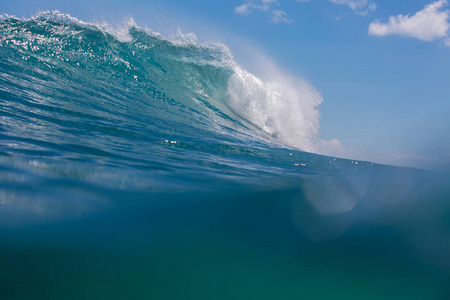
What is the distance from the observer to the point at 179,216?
2.74 meters

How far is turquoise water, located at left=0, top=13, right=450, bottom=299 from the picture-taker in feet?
6.23

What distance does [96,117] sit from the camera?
559cm

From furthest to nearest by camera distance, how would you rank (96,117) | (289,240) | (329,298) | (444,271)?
(96,117), (289,240), (444,271), (329,298)

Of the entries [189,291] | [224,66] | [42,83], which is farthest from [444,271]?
[224,66]

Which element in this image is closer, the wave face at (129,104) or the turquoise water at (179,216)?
the turquoise water at (179,216)

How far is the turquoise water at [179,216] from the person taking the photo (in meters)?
1.90

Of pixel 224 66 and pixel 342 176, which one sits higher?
pixel 224 66

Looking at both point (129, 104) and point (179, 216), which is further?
point (129, 104)

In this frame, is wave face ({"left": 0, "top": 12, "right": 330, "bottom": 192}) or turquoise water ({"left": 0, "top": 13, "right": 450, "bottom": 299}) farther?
wave face ({"left": 0, "top": 12, "right": 330, "bottom": 192})

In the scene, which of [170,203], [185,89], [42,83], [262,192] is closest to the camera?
[170,203]

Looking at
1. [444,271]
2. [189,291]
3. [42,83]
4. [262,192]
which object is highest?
[42,83]

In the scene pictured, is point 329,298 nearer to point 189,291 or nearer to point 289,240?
point 289,240

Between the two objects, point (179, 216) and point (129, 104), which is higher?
point (129, 104)

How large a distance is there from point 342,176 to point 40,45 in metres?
10.0
